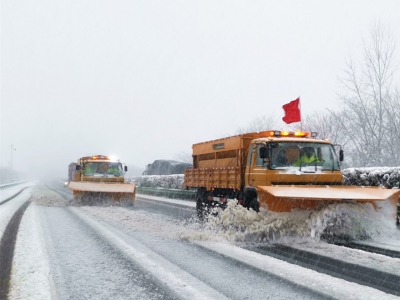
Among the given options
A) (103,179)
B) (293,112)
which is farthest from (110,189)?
(293,112)

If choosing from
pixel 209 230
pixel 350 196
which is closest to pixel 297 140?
pixel 350 196

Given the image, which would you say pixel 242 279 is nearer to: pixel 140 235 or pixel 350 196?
pixel 350 196

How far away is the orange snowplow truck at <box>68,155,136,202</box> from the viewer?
1836 cm

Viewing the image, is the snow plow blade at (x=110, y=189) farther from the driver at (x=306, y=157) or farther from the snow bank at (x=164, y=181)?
the driver at (x=306, y=157)

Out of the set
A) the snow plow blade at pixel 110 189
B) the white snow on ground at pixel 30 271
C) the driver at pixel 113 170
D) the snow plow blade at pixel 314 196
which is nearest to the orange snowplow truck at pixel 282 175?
the snow plow blade at pixel 314 196

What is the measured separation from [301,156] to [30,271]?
6138 mm

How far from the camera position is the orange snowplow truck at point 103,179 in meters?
18.4

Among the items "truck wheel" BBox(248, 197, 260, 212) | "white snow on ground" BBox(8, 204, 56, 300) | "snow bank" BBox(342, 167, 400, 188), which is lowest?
"white snow on ground" BBox(8, 204, 56, 300)

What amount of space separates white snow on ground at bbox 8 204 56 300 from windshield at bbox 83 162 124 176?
11.0 metres

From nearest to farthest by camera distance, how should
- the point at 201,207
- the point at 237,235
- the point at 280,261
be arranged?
the point at 280,261 → the point at 237,235 → the point at 201,207

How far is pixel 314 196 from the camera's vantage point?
8117 mm

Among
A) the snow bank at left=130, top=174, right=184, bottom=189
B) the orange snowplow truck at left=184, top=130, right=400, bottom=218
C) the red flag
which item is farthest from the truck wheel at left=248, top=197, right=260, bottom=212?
the snow bank at left=130, top=174, right=184, bottom=189

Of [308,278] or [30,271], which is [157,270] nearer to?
[30,271]

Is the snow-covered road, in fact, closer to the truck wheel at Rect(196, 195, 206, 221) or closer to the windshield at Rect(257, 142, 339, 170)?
the windshield at Rect(257, 142, 339, 170)
